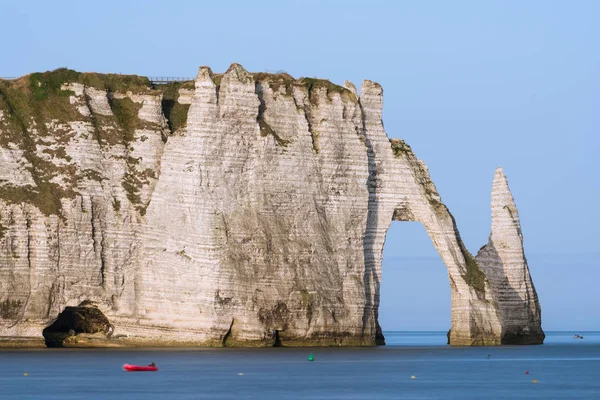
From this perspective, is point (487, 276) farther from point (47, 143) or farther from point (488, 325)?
point (47, 143)

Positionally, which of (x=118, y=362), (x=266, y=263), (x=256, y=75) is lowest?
(x=118, y=362)

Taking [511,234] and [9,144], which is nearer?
[9,144]

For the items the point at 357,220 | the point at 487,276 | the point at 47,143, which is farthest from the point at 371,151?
the point at 47,143

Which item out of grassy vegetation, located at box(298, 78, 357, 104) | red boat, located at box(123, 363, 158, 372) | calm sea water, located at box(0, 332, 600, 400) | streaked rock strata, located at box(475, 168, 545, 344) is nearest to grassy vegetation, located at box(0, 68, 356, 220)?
grassy vegetation, located at box(298, 78, 357, 104)

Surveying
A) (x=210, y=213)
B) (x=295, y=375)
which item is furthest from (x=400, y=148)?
(x=295, y=375)

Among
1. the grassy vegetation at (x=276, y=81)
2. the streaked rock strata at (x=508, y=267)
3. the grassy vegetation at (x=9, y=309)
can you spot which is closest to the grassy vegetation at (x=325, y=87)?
the grassy vegetation at (x=276, y=81)
